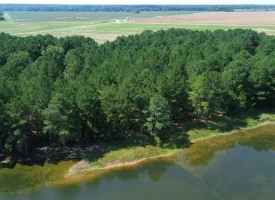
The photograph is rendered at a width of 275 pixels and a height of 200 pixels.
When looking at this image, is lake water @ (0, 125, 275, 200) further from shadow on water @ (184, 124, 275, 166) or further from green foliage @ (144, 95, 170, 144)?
green foliage @ (144, 95, 170, 144)

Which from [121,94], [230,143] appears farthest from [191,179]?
→ [121,94]

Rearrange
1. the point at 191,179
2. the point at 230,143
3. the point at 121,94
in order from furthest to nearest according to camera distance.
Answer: the point at 230,143
the point at 121,94
the point at 191,179

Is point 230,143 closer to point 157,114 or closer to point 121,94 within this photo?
point 157,114

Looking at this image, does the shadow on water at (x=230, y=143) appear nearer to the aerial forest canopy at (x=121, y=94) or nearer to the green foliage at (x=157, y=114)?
the green foliage at (x=157, y=114)

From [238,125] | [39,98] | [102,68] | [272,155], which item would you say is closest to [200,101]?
[238,125]

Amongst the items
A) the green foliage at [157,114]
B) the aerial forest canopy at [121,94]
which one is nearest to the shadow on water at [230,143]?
the green foliage at [157,114]

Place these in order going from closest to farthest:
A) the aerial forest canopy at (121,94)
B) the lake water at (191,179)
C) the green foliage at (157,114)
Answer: the lake water at (191,179) < the aerial forest canopy at (121,94) < the green foliage at (157,114)

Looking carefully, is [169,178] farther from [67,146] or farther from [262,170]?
[67,146]

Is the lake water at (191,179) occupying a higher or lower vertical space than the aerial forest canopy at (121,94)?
lower
